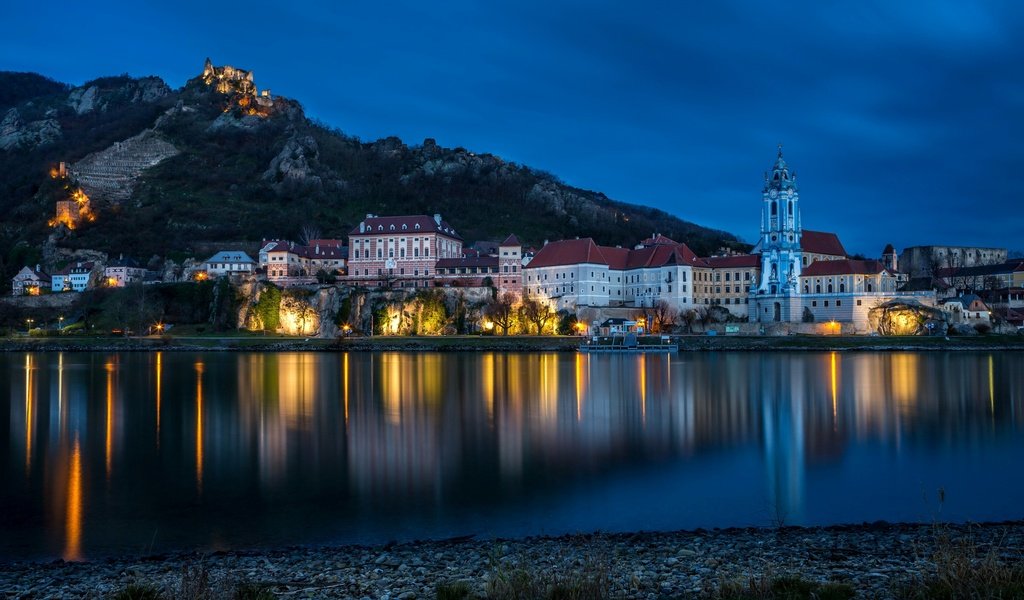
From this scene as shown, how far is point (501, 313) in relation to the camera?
6419cm

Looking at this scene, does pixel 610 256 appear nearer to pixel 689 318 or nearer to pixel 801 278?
pixel 689 318

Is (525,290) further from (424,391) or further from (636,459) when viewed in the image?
(636,459)

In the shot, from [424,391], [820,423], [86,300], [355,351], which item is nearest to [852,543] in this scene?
[820,423]

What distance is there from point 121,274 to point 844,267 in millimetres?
70436

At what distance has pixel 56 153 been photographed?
119 meters

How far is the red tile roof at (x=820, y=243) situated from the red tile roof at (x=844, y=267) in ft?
13.0

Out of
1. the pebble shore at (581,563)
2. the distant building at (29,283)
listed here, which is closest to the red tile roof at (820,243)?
the pebble shore at (581,563)

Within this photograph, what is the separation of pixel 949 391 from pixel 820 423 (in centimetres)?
1023

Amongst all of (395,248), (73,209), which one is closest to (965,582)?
(395,248)

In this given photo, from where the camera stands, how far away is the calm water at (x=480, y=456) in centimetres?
1134

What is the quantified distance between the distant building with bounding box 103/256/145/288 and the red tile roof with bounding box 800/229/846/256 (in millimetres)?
65733

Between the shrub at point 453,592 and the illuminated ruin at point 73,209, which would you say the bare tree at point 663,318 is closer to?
→ the shrub at point 453,592

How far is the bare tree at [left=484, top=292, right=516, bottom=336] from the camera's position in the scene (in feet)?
210

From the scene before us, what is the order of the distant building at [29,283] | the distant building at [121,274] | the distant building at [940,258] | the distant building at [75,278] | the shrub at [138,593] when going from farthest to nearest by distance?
the distant building at [940,258], the distant building at [75,278], the distant building at [121,274], the distant building at [29,283], the shrub at [138,593]
